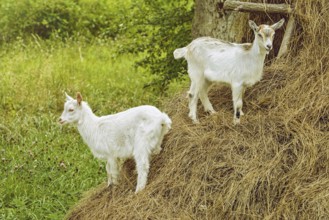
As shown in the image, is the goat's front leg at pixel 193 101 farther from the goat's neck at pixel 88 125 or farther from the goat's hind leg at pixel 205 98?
the goat's neck at pixel 88 125

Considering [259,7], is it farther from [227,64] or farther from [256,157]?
[256,157]

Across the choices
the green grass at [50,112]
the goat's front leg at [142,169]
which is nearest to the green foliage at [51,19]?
the green grass at [50,112]

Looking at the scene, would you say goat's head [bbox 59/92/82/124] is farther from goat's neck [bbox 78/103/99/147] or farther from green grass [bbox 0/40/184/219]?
green grass [bbox 0/40/184/219]

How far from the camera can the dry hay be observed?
5957 millimetres

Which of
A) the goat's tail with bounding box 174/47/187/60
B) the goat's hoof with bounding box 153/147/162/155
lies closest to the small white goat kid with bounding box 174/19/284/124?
the goat's tail with bounding box 174/47/187/60

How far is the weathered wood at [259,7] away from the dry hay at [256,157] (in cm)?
15

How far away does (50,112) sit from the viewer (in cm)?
1052

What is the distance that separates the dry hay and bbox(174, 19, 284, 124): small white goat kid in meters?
0.24

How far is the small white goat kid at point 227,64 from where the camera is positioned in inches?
247

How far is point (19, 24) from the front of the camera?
15.1 metres

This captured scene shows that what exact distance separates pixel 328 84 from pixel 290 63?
1.66 feet

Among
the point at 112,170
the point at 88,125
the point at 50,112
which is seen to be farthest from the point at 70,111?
the point at 50,112

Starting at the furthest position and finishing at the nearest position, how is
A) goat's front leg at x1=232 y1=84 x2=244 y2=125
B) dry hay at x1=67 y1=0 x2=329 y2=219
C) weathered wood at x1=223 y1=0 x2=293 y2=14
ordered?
weathered wood at x1=223 y1=0 x2=293 y2=14
goat's front leg at x1=232 y1=84 x2=244 y2=125
dry hay at x1=67 y1=0 x2=329 y2=219

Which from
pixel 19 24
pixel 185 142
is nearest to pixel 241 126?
pixel 185 142
